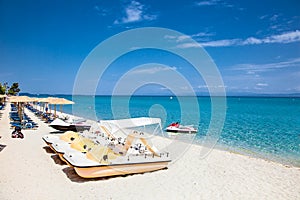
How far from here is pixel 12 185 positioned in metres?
5.74

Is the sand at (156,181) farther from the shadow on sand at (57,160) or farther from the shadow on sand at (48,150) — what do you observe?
the shadow on sand at (48,150)

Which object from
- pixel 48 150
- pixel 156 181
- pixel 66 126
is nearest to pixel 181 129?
pixel 66 126

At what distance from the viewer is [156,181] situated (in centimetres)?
652

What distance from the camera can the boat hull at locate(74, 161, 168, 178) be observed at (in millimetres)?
6141

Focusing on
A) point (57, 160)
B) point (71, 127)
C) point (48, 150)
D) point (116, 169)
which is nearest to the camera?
point (116, 169)

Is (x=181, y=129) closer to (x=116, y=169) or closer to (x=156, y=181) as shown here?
(x=156, y=181)

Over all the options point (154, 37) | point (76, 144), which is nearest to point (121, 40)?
point (154, 37)

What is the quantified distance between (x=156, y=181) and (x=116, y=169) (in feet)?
3.81

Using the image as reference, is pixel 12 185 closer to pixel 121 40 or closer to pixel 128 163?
pixel 128 163

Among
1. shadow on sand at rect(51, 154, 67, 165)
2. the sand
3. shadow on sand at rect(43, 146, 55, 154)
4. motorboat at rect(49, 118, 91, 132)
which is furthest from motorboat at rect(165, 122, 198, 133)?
shadow on sand at rect(51, 154, 67, 165)

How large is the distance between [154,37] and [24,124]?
10023 millimetres

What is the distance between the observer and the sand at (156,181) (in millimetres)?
5551

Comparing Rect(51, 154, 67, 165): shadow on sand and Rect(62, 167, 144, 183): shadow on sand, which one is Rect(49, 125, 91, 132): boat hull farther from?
Rect(62, 167, 144, 183): shadow on sand

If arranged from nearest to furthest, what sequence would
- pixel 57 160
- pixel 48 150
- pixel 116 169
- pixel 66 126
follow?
pixel 116 169 → pixel 57 160 → pixel 48 150 → pixel 66 126
